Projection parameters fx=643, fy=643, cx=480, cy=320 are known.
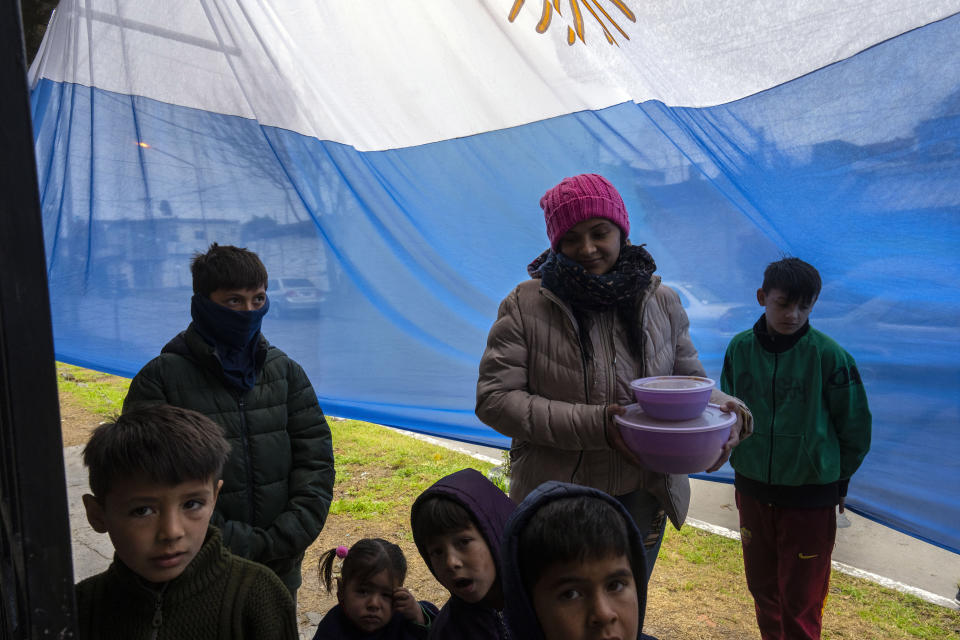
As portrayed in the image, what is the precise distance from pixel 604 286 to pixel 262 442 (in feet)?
3.44

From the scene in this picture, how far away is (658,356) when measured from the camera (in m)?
1.76

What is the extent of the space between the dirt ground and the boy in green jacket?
2.12 feet

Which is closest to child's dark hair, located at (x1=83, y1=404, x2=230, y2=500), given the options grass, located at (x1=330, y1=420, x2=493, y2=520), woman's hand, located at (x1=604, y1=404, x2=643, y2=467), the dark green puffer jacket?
the dark green puffer jacket

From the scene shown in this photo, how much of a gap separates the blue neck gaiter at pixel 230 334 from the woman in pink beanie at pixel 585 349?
2.20ft

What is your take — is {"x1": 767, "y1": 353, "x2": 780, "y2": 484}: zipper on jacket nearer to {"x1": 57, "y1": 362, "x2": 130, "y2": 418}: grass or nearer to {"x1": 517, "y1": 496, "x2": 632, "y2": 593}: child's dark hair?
{"x1": 517, "y1": 496, "x2": 632, "y2": 593}: child's dark hair

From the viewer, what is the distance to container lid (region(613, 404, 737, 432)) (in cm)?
147

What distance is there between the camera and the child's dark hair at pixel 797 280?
2.22m

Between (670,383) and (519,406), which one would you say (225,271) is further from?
(670,383)

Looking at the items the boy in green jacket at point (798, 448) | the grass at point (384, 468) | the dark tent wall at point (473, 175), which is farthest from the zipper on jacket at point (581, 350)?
the grass at point (384, 468)

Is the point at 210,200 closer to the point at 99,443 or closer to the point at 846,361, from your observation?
the point at 99,443

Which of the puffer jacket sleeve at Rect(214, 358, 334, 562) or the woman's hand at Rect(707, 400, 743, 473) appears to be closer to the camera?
the woman's hand at Rect(707, 400, 743, 473)

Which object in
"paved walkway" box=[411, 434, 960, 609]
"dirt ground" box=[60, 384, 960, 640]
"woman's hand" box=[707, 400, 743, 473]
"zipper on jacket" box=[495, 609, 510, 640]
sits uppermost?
"woman's hand" box=[707, 400, 743, 473]

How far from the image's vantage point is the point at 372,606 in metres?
1.72

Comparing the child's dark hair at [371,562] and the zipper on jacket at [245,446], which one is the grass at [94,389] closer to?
the zipper on jacket at [245,446]
